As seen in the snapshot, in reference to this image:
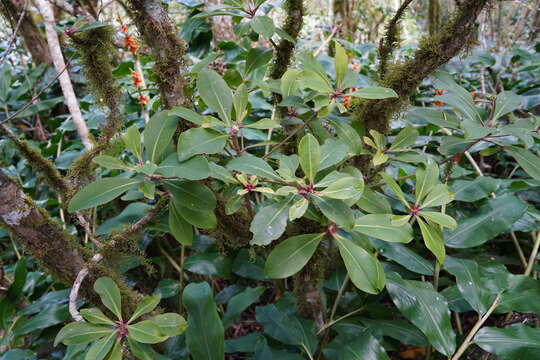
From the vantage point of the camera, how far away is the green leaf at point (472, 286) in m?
0.80

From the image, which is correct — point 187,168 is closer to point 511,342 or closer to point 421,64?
point 421,64

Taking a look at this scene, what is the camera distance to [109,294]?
0.67m

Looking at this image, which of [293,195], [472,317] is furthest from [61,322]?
[472,317]

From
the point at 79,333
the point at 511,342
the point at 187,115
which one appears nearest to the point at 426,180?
the point at 511,342

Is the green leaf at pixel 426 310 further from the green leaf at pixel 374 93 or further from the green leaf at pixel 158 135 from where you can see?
the green leaf at pixel 158 135

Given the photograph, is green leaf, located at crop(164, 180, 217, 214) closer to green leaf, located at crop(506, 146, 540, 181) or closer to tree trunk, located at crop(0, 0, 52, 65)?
green leaf, located at crop(506, 146, 540, 181)

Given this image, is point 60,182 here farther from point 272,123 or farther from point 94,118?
point 94,118

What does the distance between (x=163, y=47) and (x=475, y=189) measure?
0.90 metres

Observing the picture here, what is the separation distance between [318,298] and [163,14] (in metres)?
0.74

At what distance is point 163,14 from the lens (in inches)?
28.5

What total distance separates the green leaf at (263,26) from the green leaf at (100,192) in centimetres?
38

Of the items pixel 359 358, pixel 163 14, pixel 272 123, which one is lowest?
pixel 359 358

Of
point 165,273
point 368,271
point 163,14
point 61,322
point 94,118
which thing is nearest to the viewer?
point 368,271

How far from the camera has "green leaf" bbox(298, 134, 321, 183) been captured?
0.59m
